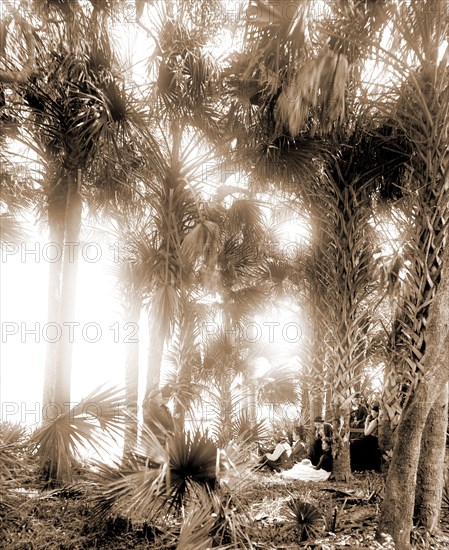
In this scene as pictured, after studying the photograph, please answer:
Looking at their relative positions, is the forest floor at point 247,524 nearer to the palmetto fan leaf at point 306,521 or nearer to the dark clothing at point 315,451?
the palmetto fan leaf at point 306,521

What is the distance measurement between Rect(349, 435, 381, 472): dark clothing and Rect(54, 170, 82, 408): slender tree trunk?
492 centimetres

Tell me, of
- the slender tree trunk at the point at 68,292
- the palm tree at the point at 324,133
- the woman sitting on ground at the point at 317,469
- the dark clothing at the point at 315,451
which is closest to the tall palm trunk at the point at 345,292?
the palm tree at the point at 324,133

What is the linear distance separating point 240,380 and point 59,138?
20.5 ft

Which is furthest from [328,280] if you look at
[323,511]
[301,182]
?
[323,511]

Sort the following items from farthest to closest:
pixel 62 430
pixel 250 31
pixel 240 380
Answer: pixel 240 380 → pixel 250 31 → pixel 62 430

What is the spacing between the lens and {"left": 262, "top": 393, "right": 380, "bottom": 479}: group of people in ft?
22.3

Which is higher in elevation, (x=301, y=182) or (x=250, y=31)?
(x=250, y=31)

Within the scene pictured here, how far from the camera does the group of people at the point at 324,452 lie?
22.3ft

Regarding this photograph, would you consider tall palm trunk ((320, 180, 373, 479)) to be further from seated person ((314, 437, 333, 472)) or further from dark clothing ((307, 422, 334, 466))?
dark clothing ((307, 422, 334, 466))

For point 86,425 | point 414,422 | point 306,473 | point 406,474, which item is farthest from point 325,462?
point 86,425

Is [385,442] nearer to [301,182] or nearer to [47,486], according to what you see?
[301,182]

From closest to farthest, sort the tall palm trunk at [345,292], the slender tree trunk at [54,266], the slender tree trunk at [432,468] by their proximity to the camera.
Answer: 1. the slender tree trunk at [432,468]
2. the tall palm trunk at [345,292]
3. the slender tree trunk at [54,266]

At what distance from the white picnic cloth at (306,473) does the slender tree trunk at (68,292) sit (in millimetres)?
3739

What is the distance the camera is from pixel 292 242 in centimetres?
959
